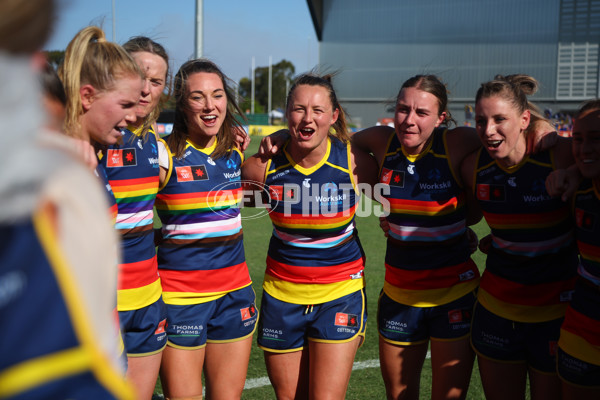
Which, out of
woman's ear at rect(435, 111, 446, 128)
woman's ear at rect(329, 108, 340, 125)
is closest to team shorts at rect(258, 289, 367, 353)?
woman's ear at rect(329, 108, 340, 125)

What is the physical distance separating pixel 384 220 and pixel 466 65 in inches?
1659

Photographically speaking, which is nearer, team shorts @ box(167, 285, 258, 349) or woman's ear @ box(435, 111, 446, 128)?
team shorts @ box(167, 285, 258, 349)

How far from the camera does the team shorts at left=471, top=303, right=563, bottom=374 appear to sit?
118 inches

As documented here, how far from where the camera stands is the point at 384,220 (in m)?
3.67

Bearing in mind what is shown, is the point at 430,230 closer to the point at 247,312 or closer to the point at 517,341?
the point at 517,341

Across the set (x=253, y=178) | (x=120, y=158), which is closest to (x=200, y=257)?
(x=253, y=178)

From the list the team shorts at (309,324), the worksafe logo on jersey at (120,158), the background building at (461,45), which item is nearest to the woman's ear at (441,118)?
the team shorts at (309,324)

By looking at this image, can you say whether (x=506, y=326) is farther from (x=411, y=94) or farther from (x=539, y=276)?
(x=411, y=94)

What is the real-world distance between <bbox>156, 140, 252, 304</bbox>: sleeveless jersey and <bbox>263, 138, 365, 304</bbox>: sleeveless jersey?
0.33 m

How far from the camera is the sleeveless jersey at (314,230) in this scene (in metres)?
3.42

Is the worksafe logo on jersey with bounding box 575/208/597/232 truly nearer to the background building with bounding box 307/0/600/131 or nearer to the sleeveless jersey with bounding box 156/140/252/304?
the sleeveless jersey with bounding box 156/140/252/304

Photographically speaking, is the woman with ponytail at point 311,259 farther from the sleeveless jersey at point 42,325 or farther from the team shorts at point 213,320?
the sleeveless jersey at point 42,325

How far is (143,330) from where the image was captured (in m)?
3.04

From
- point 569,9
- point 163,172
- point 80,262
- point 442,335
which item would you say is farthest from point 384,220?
point 569,9
